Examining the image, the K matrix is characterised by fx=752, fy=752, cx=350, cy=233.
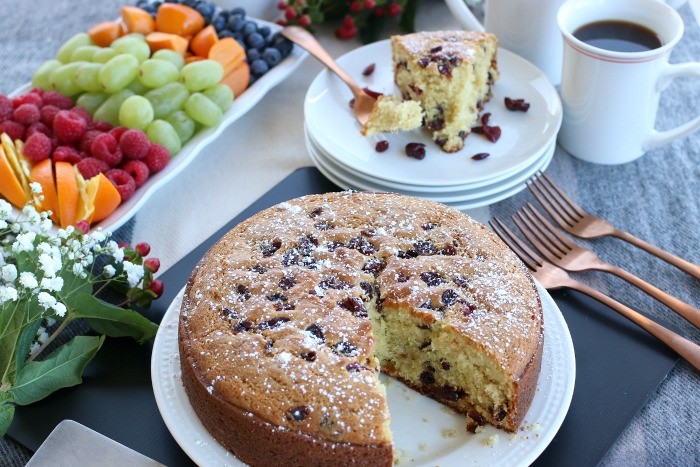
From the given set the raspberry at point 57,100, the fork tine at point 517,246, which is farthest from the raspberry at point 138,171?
the fork tine at point 517,246

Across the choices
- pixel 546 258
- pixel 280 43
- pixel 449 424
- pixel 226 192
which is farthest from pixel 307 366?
pixel 280 43

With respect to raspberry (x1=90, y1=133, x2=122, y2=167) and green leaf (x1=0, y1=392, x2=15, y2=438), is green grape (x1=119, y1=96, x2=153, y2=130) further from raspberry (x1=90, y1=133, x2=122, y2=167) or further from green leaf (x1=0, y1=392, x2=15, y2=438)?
green leaf (x1=0, y1=392, x2=15, y2=438)

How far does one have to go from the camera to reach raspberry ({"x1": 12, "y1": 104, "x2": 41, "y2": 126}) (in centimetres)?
246

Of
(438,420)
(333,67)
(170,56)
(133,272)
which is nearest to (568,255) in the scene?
(438,420)

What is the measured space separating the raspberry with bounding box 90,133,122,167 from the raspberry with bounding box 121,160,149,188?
0.15 feet

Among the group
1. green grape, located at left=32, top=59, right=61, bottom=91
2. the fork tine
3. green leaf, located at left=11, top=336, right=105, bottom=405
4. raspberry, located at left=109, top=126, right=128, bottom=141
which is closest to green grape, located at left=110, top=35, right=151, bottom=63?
green grape, located at left=32, top=59, right=61, bottom=91

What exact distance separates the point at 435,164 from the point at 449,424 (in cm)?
91

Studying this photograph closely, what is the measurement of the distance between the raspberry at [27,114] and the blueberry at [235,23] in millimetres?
802

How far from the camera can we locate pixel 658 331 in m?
1.91

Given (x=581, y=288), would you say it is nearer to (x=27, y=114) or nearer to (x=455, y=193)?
(x=455, y=193)

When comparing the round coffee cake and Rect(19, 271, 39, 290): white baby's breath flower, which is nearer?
the round coffee cake

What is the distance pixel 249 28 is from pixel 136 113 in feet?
2.14

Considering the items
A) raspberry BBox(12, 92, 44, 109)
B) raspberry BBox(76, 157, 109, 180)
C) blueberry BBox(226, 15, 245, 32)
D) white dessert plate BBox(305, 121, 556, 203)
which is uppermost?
blueberry BBox(226, 15, 245, 32)

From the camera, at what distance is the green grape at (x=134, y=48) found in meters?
2.63
